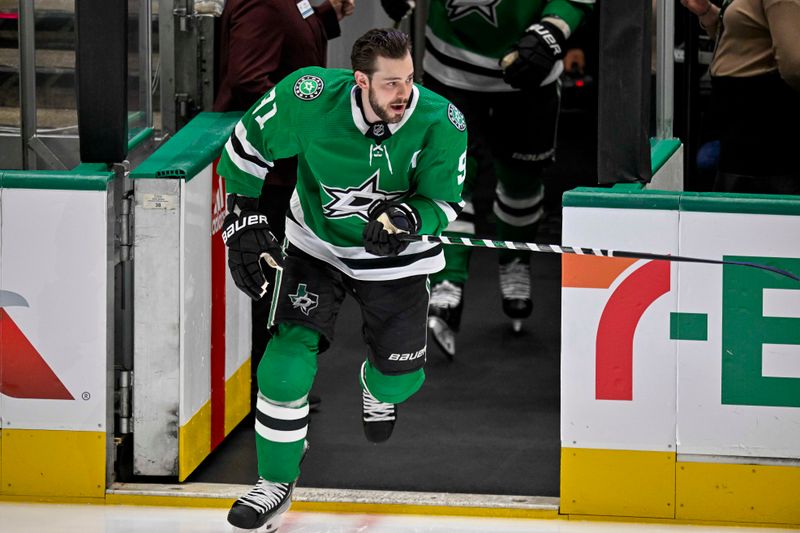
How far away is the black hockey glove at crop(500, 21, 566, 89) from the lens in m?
5.73

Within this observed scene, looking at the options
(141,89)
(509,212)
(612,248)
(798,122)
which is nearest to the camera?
(612,248)

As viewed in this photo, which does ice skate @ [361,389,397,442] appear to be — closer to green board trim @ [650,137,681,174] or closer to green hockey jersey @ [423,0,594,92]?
green board trim @ [650,137,681,174]

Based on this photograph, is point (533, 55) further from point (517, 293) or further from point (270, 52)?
point (270, 52)

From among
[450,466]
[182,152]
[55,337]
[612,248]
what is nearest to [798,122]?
[612,248]

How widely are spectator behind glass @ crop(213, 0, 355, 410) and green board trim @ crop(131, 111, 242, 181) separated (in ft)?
0.35

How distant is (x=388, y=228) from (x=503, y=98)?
2.54 m

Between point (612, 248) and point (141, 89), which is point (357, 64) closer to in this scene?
point (612, 248)

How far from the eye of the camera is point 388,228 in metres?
3.75

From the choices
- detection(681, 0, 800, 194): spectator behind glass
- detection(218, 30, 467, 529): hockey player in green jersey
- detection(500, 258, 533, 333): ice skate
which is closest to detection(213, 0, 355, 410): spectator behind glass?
detection(218, 30, 467, 529): hockey player in green jersey

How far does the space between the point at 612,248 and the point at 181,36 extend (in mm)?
2107

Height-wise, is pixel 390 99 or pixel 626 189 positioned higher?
pixel 390 99

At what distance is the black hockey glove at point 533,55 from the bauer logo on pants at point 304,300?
2038 millimetres

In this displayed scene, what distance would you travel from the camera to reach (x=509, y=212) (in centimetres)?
643

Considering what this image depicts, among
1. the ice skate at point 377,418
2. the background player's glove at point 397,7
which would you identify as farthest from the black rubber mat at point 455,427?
the background player's glove at point 397,7
